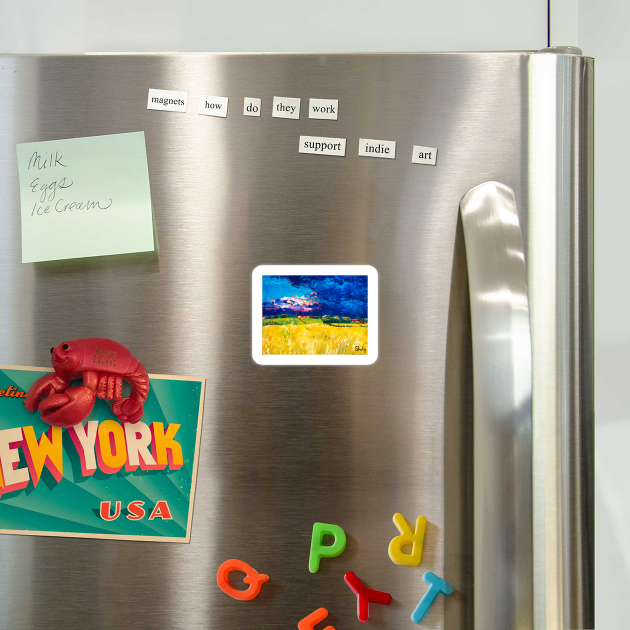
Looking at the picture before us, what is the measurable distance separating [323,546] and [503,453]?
0.20m

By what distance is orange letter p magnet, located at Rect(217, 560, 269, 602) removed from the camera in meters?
0.51

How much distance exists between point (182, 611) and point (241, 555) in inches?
3.3

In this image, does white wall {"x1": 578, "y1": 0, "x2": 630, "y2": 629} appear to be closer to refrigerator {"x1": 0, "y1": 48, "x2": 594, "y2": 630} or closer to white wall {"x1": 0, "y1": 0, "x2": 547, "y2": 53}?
white wall {"x1": 0, "y1": 0, "x2": 547, "y2": 53}

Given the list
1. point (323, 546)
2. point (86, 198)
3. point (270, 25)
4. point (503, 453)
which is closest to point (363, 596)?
point (323, 546)

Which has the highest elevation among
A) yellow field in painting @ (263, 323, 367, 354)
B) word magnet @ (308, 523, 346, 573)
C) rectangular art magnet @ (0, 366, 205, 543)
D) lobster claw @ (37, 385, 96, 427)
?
yellow field in painting @ (263, 323, 367, 354)

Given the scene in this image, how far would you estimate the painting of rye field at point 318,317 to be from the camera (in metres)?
0.52

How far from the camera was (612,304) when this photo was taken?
75cm

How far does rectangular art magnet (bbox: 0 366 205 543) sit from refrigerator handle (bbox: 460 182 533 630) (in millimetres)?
282

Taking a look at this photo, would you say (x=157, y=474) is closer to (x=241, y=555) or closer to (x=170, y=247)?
(x=241, y=555)

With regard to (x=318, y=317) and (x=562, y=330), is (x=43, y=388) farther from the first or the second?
(x=562, y=330)

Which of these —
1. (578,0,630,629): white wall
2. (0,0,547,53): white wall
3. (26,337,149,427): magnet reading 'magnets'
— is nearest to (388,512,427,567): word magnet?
(26,337,149,427): magnet reading 'magnets'

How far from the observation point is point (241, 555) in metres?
0.51

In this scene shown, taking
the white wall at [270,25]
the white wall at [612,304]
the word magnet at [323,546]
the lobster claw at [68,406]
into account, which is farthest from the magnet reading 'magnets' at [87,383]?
the white wall at [612,304]

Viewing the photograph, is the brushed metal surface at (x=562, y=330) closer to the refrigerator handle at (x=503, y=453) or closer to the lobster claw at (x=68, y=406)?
the refrigerator handle at (x=503, y=453)
